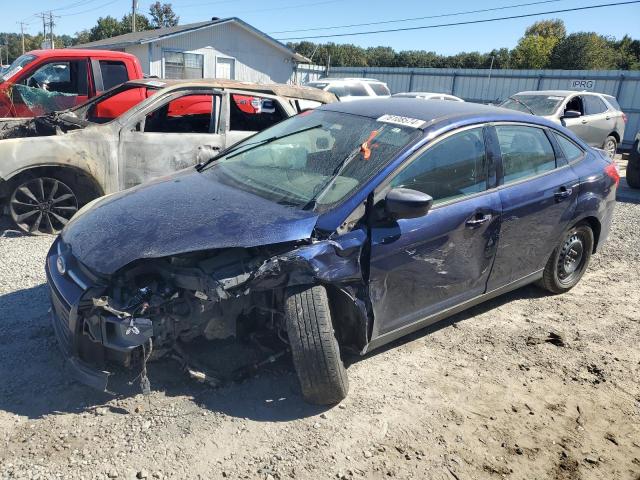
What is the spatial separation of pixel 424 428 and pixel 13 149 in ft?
15.7

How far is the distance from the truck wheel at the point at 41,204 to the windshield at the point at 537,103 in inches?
367

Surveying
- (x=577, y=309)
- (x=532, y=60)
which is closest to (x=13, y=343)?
(x=577, y=309)

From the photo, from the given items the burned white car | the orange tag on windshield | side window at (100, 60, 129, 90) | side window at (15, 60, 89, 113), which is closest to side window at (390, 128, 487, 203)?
the orange tag on windshield

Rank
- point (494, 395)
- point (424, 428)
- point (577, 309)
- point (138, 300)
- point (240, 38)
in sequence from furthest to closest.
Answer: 1. point (240, 38)
2. point (577, 309)
3. point (494, 395)
4. point (424, 428)
5. point (138, 300)

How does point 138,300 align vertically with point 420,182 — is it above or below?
below

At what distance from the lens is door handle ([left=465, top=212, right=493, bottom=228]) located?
353 centimetres

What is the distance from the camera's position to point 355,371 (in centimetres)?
351

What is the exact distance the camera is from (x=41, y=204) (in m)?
5.69

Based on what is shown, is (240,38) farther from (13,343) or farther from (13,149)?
(13,343)

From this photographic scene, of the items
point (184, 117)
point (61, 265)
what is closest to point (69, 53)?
point (184, 117)

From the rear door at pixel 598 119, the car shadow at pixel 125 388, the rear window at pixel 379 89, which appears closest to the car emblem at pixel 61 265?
the car shadow at pixel 125 388

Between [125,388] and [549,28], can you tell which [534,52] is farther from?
[125,388]

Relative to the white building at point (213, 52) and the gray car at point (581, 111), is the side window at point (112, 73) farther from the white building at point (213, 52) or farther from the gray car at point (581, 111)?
the white building at point (213, 52)

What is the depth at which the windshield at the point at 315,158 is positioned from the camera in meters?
3.25
